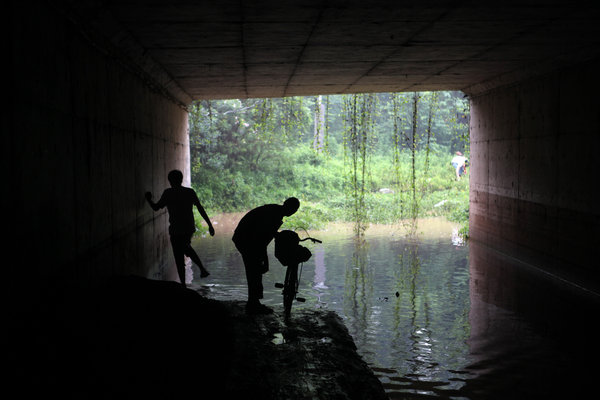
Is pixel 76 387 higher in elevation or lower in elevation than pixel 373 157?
lower

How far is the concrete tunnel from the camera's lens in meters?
4.14

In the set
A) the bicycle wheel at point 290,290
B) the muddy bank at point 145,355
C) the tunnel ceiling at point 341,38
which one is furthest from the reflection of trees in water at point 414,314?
the tunnel ceiling at point 341,38

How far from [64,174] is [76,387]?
2.27 meters

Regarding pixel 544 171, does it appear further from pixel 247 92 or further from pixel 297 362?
pixel 297 362

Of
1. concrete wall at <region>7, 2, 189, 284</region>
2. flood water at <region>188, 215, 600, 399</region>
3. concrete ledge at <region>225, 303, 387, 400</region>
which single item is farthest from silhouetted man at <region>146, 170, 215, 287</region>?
concrete ledge at <region>225, 303, 387, 400</region>

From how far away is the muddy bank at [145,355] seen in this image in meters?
2.95

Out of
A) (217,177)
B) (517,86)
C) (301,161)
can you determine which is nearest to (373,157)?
(301,161)

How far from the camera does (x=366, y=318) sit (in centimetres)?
728

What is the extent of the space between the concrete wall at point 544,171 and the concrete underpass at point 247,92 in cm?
4

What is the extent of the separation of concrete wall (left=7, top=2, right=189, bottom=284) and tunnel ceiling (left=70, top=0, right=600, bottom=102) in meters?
0.52

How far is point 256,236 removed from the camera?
21.0ft

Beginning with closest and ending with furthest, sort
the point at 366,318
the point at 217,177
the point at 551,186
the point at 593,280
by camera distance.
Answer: the point at 366,318, the point at 593,280, the point at 551,186, the point at 217,177

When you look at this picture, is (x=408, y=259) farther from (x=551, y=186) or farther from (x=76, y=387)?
(x=76, y=387)

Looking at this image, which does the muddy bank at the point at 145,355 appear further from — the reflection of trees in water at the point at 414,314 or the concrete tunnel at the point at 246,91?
the reflection of trees in water at the point at 414,314
